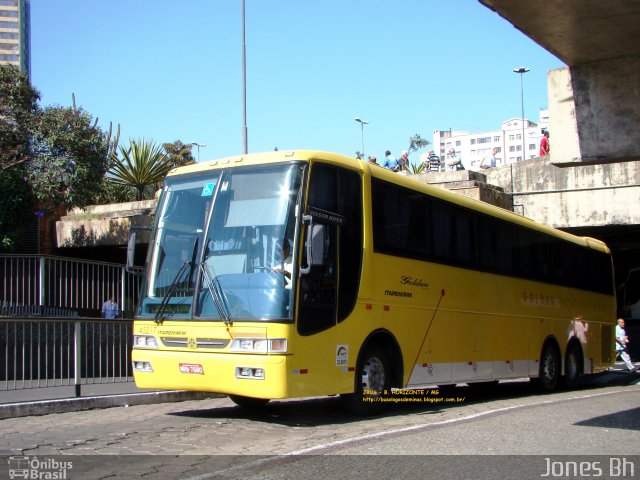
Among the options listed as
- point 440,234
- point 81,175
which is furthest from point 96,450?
point 81,175

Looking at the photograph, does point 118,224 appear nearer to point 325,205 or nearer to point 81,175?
point 81,175

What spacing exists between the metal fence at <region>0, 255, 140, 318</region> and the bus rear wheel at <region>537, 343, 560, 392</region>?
9.01 m

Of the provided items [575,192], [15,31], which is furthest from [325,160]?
[15,31]

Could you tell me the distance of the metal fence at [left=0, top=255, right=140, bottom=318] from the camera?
15.8 metres

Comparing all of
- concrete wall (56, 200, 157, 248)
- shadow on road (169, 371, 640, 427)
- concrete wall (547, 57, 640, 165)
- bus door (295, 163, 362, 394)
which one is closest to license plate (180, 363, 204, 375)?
shadow on road (169, 371, 640, 427)

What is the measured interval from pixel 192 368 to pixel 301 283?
182cm

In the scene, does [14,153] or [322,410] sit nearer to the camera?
[322,410]

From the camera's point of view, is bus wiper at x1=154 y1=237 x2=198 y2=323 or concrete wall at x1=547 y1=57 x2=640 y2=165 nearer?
bus wiper at x1=154 y1=237 x2=198 y2=323

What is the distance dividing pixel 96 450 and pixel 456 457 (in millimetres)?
3647

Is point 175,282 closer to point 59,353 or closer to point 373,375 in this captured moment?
point 373,375

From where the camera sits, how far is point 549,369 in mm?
16891

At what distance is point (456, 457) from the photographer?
7359 mm

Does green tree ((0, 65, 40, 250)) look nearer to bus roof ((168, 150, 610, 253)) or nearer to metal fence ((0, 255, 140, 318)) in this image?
metal fence ((0, 255, 140, 318))

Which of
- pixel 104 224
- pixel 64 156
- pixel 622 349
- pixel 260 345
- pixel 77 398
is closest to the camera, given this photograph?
pixel 260 345
